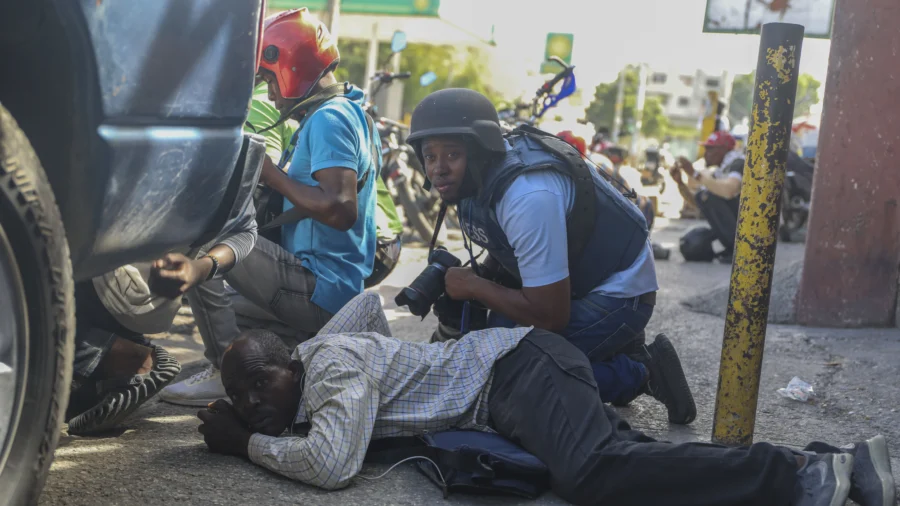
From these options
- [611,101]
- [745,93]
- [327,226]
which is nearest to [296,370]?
[327,226]

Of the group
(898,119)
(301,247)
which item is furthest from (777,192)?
(898,119)

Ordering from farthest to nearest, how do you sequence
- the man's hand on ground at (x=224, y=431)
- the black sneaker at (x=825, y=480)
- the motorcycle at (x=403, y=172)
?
the motorcycle at (x=403, y=172)
the man's hand on ground at (x=224, y=431)
the black sneaker at (x=825, y=480)

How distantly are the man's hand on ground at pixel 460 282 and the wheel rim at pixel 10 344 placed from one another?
1.74 metres

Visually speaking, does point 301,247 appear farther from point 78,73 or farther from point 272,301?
point 78,73

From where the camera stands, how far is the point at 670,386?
3625 millimetres

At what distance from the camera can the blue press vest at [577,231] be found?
10.9ft

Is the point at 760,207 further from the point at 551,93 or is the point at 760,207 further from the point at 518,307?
the point at 551,93

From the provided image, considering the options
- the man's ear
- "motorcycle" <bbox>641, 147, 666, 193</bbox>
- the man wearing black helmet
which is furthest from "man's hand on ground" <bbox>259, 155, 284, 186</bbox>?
"motorcycle" <bbox>641, 147, 666, 193</bbox>

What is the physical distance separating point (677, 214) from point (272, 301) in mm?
15029

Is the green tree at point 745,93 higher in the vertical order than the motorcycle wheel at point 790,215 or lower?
higher

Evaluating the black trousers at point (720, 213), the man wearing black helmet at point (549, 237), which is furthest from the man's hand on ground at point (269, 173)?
the black trousers at point (720, 213)

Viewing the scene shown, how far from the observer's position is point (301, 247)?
3.99m

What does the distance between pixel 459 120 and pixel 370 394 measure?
0.98m

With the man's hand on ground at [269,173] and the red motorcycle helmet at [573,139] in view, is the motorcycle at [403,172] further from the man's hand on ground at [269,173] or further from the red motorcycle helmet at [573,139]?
the man's hand on ground at [269,173]
